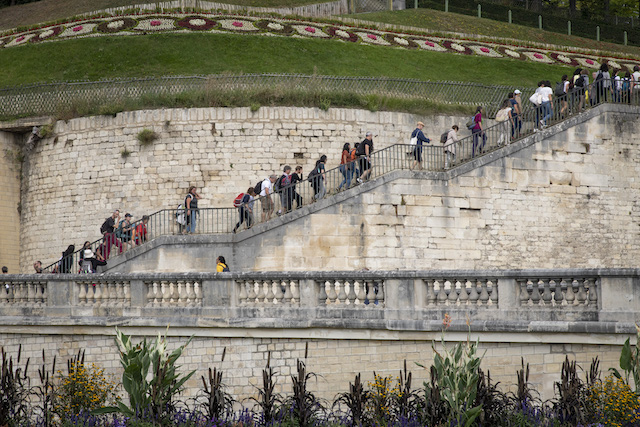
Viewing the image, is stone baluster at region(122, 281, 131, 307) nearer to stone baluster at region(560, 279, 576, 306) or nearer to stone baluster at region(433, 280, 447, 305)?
stone baluster at region(433, 280, 447, 305)

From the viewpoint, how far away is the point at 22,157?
94.1ft

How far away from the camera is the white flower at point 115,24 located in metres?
35.0

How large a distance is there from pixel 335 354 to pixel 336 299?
857 millimetres

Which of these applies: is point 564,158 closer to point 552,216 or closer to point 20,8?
point 552,216

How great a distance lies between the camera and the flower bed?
34700 mm

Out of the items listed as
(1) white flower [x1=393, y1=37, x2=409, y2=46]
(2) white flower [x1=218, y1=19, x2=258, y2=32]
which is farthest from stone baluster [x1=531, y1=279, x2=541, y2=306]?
(1) white flower [x1=393, y1=37, x2=409, y2=46]

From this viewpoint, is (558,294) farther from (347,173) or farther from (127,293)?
(347,173)

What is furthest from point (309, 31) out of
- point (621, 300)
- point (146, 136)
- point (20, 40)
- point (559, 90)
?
point (621, 300)

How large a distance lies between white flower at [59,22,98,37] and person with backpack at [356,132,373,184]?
15.3 meters

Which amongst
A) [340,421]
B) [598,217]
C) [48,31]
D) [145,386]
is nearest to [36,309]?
[145,386]

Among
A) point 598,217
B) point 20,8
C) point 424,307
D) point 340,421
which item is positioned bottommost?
point 340,421

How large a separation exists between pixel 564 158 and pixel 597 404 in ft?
45.0

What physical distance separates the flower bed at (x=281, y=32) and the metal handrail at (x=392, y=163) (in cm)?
1151

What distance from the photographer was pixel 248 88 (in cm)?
2723
